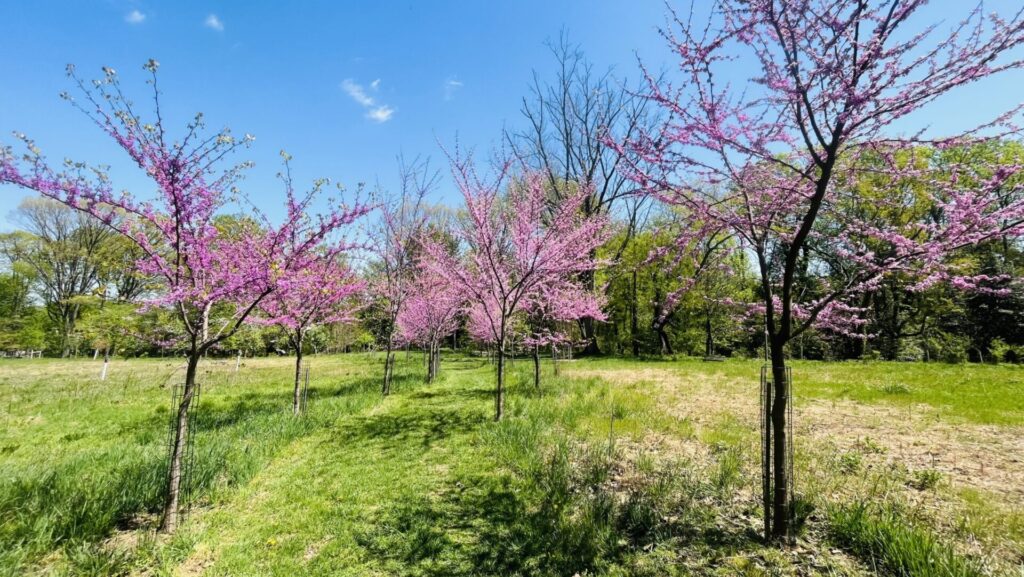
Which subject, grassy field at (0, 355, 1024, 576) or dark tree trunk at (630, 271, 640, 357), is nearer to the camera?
grassy field at (0, 355, 1024, 576)

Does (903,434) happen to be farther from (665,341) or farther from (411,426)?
(665,341)

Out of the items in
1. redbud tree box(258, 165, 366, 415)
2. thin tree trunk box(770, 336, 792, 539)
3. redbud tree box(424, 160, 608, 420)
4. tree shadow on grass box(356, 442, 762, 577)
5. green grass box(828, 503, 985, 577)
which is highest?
redbud tree box(424, 160, 608, 420)

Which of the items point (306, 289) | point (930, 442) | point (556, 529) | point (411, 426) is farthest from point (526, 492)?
point (930, 442)

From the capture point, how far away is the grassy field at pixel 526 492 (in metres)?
3.22

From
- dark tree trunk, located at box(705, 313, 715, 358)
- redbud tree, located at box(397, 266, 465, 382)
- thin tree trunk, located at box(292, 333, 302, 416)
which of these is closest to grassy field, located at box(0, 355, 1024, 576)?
thin tree trunk, located at box(292, 333, 302, 416)

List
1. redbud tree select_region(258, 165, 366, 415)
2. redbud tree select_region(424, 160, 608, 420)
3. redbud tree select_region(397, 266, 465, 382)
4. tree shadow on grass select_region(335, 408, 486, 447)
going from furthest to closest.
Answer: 1. redbud tree select_region(397, 266, 465, 382)
2. redbud tree select_region(424, 160, 608, 420)
3. tree shadow on grass select_region(335, 408, 486, 447)
4. redbud tree select_region(258, 165, 366, 415)

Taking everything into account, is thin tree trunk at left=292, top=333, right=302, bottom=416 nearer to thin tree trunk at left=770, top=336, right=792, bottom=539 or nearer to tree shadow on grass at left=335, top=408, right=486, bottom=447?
tree shadow on grass at left=335, top=408, right=486, bottom=447

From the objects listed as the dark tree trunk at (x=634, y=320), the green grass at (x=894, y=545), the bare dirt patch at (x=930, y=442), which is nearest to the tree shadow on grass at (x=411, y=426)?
the green grass at (x=894, y=545)

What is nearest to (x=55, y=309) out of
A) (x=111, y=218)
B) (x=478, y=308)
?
(x=478, y=308)

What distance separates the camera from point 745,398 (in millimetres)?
9227

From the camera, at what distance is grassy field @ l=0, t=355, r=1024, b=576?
127 inches

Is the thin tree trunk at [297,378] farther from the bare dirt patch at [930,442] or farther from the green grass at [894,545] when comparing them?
the bare dirt patch at [930,442]

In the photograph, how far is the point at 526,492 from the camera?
4.52 m

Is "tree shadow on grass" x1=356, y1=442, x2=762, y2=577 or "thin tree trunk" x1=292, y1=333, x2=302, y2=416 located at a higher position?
"thin tree trunk" x1=292, y1=333, x2=302, y2=416
